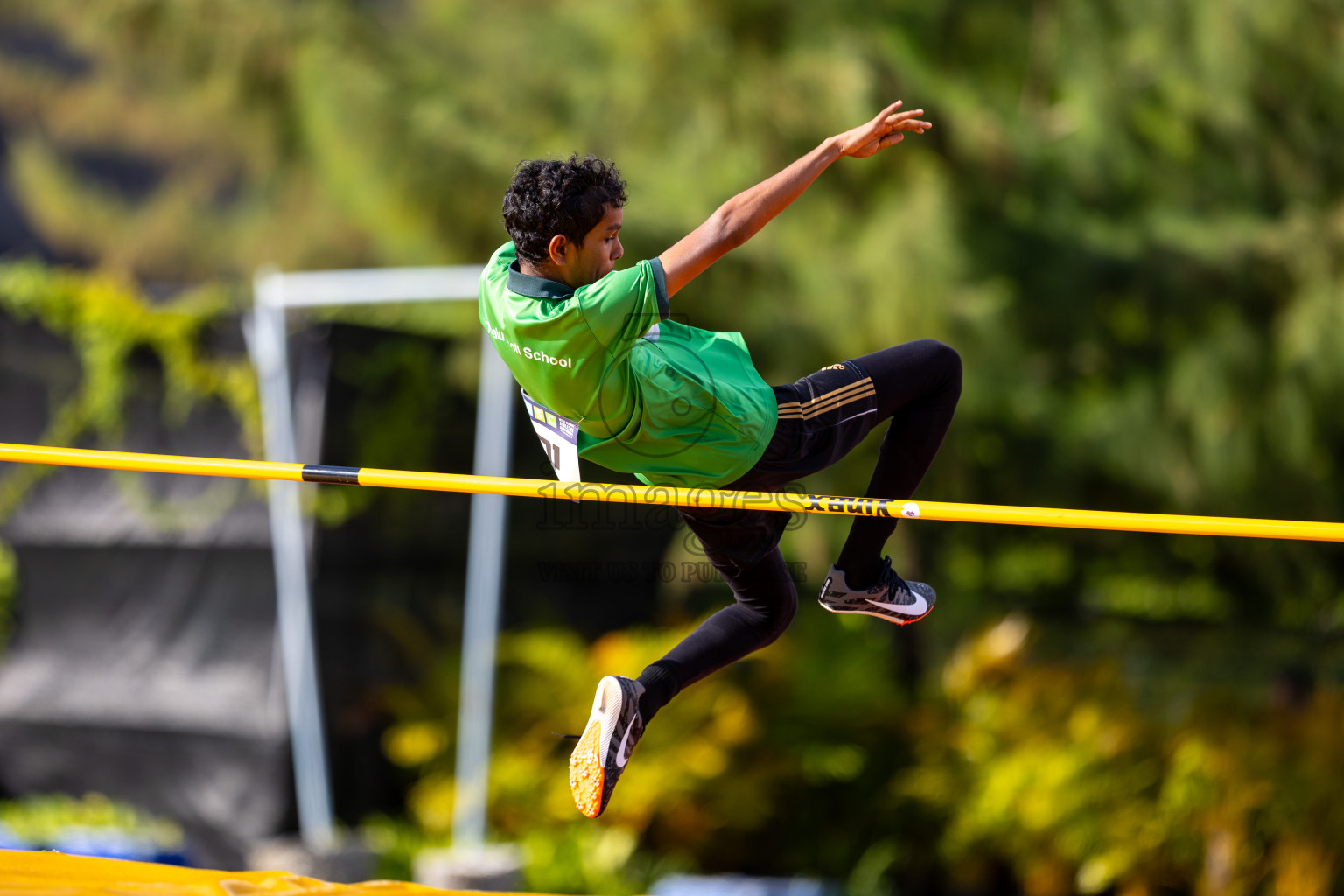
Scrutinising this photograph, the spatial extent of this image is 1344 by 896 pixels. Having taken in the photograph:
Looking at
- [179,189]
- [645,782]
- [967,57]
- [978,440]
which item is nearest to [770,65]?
[967,57]

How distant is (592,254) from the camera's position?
120 inches

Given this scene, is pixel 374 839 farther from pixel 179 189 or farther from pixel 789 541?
pixel 179 189

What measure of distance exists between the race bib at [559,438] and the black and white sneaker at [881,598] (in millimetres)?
850

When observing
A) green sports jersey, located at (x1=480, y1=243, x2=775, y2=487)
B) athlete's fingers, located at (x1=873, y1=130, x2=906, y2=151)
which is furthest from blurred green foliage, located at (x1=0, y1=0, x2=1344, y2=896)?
green sports jersey, located at (x1=480, y1=243, x2=775, y2=487)

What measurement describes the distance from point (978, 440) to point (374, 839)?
4228 mm

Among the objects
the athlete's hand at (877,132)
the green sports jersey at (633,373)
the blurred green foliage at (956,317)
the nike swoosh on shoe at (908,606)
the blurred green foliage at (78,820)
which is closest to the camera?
the green sports jersey at (633,373)

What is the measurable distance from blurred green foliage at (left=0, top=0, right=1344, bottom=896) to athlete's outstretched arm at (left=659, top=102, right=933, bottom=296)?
11.4 feet

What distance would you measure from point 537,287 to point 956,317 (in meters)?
4.01

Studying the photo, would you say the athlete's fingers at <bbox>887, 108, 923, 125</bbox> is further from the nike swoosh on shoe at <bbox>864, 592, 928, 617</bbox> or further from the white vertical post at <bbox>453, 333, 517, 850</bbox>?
the white vertical post at <bbox>453, 333, 517, 850</bbox>

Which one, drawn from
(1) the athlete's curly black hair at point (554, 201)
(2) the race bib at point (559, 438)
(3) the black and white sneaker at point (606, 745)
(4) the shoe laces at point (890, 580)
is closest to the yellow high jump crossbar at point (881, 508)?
(2) the race bib at point (559, 438)

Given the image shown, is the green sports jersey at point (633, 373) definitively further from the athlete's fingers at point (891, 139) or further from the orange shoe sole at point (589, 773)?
the orange shoe sole at point (589, 773)

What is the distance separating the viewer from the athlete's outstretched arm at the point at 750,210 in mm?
2936

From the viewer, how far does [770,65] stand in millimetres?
6840

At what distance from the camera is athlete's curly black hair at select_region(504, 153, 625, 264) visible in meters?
2.96
